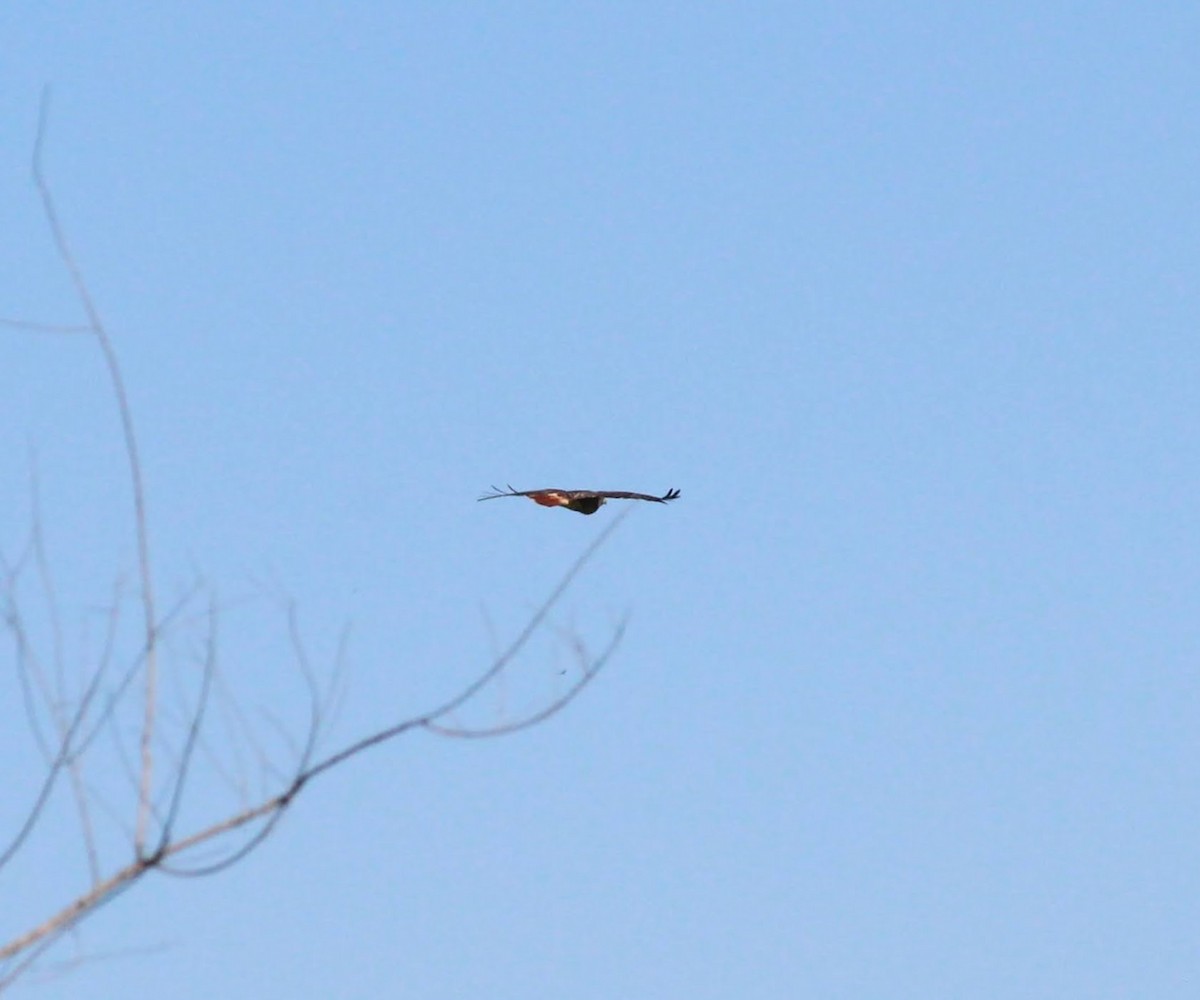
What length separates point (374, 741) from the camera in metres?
6.95

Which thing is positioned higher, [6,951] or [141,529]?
[141,529]

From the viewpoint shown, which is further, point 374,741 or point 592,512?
point 592,512

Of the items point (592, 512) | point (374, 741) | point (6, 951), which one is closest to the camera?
point (6, 951)

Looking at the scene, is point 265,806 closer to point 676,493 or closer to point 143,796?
point 143,796

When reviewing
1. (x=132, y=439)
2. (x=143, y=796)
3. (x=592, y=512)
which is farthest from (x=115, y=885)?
(x=592, y=512)

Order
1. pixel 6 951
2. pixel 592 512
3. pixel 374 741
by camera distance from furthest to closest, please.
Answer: pixel 592 512
pixel 374 741
pixel 6 951

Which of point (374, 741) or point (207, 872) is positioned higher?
point (374, 741)

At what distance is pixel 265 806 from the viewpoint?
696 cm

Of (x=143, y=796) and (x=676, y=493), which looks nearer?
(x=143, y=796)

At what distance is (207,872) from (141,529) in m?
1.01

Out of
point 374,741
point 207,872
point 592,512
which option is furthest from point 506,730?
point 592,512

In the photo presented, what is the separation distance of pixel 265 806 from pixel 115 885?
0.48m

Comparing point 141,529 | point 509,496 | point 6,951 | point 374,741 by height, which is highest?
point 141,529

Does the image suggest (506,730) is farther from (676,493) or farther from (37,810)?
(676,493)
